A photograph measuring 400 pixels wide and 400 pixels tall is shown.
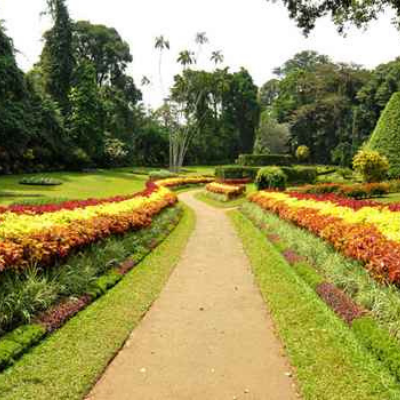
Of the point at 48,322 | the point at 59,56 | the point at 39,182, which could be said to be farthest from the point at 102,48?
the point at 48,322

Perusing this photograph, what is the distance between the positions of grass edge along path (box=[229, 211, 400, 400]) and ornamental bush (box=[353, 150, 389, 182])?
15.5 metres

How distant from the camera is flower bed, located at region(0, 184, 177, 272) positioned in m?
5.36

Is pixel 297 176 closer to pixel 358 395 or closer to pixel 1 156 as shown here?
pixel 1 156

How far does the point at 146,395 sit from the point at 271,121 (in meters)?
50.5

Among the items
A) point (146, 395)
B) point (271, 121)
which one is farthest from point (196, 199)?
point (271, 121)

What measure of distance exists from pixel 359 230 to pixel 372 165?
15771mm

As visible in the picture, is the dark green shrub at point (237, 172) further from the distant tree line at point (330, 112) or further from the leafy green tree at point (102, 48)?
the leafy green tree at point (102, 48)

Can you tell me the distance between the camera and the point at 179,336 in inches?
203

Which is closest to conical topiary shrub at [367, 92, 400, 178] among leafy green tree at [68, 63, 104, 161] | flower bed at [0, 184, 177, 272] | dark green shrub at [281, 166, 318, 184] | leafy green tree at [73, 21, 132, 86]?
dark green shrub at [281, 166, 318, 184]

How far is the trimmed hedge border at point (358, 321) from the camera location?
4.17 metres

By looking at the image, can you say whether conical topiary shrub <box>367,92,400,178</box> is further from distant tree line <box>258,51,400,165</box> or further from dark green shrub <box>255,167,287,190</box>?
distant tree line <box>258,51,400,165</box>

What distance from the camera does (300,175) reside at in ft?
107

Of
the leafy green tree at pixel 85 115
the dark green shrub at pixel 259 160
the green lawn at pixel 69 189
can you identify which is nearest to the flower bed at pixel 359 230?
the green lawn at pixel 69 189

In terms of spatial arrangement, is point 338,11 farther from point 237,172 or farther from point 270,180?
point 237,172
